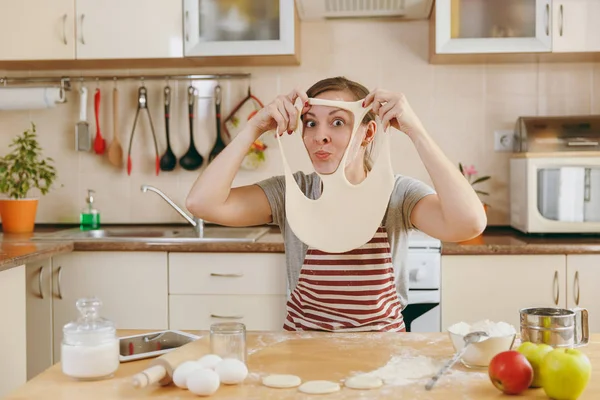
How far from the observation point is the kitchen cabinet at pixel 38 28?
294cm

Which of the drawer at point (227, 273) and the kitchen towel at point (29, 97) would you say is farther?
the kitchen towel at point (29, 97)

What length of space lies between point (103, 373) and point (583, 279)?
6.28 feet

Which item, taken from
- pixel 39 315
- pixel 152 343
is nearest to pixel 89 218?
pixel 39 315

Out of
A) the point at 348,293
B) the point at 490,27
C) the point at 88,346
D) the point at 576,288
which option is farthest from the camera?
the point at 490,27

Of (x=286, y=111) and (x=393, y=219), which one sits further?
(x=393, y=219)

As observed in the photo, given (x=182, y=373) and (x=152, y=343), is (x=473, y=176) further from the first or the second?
(x=182, y=373)

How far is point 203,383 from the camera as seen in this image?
3.54ft

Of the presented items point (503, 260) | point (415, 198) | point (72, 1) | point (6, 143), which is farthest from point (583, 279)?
point (6, 143)

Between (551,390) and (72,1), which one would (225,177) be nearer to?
(551,390)

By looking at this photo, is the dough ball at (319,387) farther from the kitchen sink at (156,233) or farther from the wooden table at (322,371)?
the kitchen sink at (156,233)

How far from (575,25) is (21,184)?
7.54 feet

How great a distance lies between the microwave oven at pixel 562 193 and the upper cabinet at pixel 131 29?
4.83 ft

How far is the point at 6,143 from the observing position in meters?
3.30

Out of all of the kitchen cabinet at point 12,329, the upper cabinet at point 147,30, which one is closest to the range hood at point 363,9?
the upper cabinet at point 147,30
